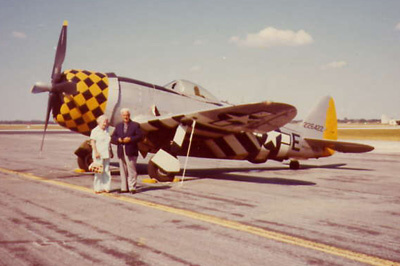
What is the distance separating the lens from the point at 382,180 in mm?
10359

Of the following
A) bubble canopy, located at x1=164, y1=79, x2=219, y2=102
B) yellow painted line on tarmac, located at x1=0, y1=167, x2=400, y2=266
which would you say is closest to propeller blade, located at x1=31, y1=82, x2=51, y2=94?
bubble canopy, located at x1=164, y1=79, x2=219, y2=102

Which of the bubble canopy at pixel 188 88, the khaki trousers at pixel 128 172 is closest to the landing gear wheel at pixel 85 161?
the bubble canopy at pixel 188 88

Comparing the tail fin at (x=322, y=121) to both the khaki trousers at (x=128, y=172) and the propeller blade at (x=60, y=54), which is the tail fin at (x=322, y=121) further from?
the propeller blade at (x=60, y=54)

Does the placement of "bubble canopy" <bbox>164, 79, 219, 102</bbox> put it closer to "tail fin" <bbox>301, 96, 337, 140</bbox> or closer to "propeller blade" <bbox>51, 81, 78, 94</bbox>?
"propeller blade" <bbox>51, 81, 78, 94</bbox>

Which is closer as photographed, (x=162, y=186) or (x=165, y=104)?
(x=162, y=186)

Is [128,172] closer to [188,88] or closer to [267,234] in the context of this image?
[267,234]

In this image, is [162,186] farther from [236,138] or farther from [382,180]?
[382,180]

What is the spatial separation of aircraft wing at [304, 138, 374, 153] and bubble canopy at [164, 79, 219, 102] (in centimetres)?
387

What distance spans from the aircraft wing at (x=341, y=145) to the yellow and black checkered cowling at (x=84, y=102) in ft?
22.5

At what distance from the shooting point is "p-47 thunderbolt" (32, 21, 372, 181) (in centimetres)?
880

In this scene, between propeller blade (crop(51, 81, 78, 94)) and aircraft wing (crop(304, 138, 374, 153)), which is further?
aircraft wing (crop(304, 138, 374, 153))

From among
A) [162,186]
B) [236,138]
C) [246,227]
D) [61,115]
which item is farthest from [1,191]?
[236,138]

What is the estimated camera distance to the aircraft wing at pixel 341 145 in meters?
11.2

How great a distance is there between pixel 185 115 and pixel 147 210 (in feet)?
11.1
